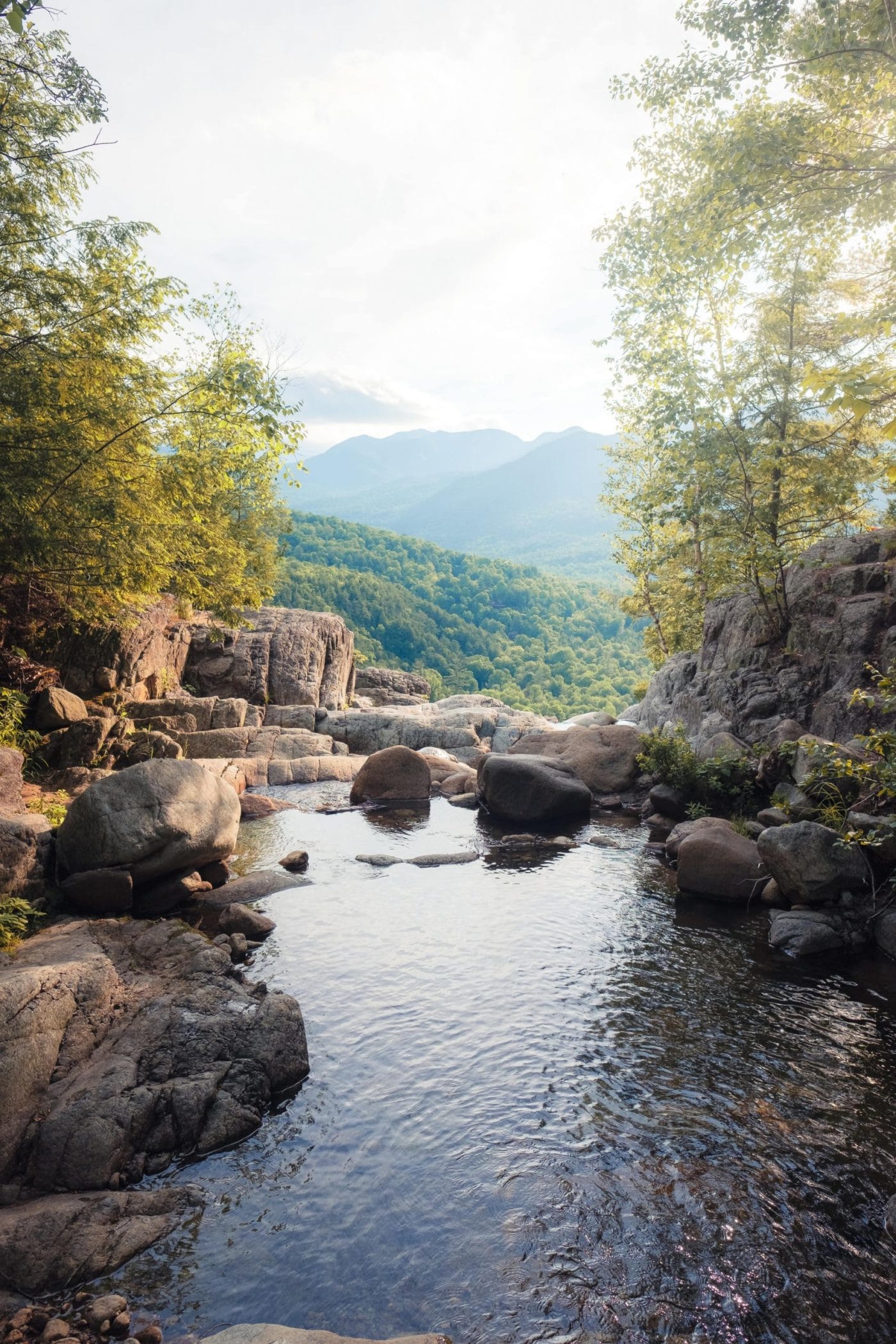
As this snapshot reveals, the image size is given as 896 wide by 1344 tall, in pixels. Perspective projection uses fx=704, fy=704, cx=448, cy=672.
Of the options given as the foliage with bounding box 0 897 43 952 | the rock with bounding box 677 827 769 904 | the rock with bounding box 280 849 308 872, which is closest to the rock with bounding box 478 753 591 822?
the rock with bounding box 677 827 769 904

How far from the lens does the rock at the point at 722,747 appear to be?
15.9 metres

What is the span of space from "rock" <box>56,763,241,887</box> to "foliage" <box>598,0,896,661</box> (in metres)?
10.1

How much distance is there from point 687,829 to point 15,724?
50.0ft

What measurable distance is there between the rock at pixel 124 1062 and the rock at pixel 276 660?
72.1 ft

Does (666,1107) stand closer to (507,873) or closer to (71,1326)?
(71,1326)

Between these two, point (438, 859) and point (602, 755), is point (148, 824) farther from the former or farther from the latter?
point (602, 755)

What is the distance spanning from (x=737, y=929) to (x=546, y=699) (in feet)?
169

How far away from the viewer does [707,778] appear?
15945 mm

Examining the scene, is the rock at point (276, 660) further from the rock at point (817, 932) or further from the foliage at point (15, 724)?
the rock at point (817, 932)

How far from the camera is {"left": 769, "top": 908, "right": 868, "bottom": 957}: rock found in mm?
10039

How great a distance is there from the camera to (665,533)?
30922mm

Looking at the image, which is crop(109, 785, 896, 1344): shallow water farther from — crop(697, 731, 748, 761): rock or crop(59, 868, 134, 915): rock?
crop(697, 731, 748, 761): rock

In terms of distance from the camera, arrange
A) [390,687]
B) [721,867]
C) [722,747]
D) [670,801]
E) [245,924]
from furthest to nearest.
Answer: [390,687], [670,801], [722,747], [721,867], [245,924]

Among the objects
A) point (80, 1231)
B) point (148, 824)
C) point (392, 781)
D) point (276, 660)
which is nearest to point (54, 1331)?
point (80, 1231)
